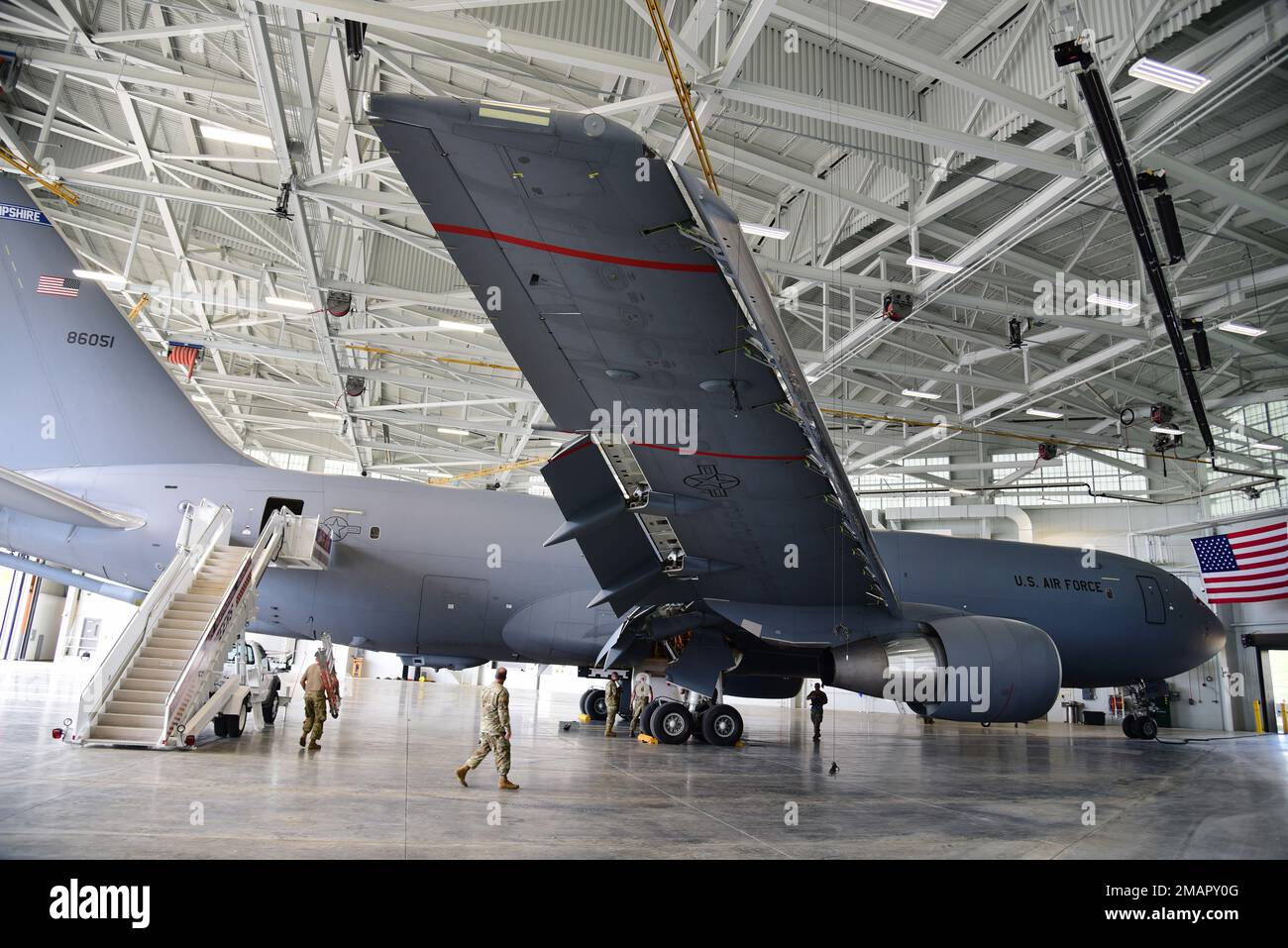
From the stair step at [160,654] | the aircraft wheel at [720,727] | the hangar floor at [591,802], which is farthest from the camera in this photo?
the aircraft wheel at [720,727]

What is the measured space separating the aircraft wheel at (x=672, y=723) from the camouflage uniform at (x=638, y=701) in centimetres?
79

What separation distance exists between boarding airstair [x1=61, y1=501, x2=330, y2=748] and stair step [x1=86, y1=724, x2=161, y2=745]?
1 centimetres

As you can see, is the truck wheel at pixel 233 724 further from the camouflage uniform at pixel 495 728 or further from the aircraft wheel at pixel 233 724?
the camouflage uniform at pixel 495 728

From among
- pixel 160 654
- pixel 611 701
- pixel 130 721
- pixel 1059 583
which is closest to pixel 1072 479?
pixel 1059 583

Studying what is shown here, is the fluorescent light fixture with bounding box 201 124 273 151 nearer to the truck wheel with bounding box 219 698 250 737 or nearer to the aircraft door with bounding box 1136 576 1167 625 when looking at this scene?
the truck wheel with bounding box 219 698 250 737

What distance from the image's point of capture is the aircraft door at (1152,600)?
14766mm

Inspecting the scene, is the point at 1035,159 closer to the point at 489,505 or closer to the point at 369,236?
the point at 489,505

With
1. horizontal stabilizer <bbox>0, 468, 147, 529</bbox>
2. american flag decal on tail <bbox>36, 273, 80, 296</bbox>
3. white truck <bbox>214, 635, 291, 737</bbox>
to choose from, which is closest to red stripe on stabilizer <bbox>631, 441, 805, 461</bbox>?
white truck <bbox>214, 635, 291, 737</bbox>

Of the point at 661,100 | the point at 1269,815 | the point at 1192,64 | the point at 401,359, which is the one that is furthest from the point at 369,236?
the point at 1269,815

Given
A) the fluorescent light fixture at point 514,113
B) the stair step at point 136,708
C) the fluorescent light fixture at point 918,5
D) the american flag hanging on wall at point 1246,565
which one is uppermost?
the fluorescent light fixture at point 918,5

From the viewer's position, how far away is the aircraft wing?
5.22 m

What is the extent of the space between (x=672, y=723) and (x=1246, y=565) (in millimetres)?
19336

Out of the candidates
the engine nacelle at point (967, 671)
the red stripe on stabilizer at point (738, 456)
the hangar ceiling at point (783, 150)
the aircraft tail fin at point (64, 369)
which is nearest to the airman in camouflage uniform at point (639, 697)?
the engine nacelle at point (967, 671)

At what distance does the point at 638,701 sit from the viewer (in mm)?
13109
